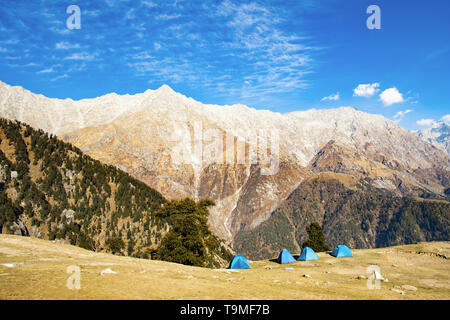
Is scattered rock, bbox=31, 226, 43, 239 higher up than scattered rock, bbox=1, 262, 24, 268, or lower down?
lower down

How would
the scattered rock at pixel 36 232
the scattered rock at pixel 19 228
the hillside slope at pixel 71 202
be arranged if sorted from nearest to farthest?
the scattered rock at pixel 19 228, the scattered rock at pixel 36 232, the hillside slope at pixel 71 202

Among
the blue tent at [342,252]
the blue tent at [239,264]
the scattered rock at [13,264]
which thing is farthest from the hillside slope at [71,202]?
the scattered rock at [13,264]

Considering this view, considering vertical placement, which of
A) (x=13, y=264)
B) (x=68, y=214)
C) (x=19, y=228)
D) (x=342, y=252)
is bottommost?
(x=342, y=252)

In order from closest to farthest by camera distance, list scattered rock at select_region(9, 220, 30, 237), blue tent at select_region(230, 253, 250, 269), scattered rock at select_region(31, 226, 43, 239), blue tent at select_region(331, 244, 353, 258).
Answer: blue tent at select_region(230, 253, 250, 269)
blue tent at select_region(331, 244, 353, 258)
scattered rock at select_region(9, 220, 30, 237)
scattered rock at select_region(31, 226, 43, 239)

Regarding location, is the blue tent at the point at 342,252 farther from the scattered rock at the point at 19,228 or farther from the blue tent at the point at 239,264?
the scattered rock at the point at 19,228

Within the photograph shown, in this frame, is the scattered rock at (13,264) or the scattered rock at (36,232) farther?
the scattered rock at (36,232)

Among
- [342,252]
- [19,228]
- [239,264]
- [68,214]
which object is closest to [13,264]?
[239,264]

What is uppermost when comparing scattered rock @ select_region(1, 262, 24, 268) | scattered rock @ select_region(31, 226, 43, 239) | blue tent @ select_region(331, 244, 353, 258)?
scattered rock @ select_region(1, 262, 24, 268)

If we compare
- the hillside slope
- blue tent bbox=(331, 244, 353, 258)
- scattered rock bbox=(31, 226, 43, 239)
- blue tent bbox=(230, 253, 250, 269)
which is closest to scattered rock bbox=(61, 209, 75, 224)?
the hillside slope

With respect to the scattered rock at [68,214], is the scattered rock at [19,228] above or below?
below

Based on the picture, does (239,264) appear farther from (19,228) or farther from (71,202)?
(71,202)

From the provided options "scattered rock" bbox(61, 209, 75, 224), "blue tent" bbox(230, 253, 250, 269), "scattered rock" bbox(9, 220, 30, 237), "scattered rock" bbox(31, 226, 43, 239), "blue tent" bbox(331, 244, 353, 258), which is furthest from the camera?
"scattered rock" bbox(61, 209, 75, 224)

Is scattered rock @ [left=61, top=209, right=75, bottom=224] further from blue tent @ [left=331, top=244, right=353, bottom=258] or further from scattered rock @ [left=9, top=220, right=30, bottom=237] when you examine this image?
blue tent @ [left=331, top=244, right=353, bottom=258]
